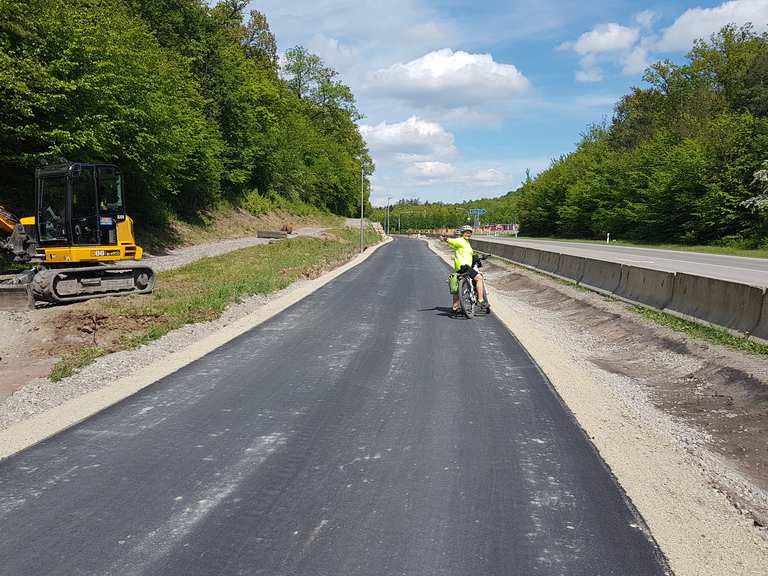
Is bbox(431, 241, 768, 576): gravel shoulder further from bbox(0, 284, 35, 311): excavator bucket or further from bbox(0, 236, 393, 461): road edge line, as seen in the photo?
bbox(0, 284, 35, 311): excavator bucket

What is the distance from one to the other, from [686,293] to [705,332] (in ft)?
5.04

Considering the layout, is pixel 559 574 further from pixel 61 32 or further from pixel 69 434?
pixel 61 32

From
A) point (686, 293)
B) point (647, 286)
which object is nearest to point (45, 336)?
point (686, 293)

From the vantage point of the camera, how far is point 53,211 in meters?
14.3

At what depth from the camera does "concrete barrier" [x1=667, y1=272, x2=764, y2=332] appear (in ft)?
27.8

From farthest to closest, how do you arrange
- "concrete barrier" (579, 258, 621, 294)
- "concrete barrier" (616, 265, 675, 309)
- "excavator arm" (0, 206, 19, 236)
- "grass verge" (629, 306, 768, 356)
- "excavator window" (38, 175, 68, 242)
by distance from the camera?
1. "excavator arm" (0, 206, 19, 236)
2. "concrete barrier" (579, 258, 621, 294)
3. "excavator window" (38, 175, 68, 242)
4. "concrete barrier" (616, 265, 675, 309)
5. "grass verge" (629, 306, 768, 356)

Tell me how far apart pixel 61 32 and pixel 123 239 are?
9776 mm

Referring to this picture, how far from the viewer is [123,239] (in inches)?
607

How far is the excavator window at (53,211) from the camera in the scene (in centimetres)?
1419

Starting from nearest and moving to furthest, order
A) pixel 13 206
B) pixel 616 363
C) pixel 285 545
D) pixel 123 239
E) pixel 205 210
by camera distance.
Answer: pixel 285 545
pixel 616 363
pixel 123 239
pixel 13 206
pixel 205 210

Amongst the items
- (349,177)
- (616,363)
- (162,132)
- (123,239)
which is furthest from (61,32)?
(349,177)

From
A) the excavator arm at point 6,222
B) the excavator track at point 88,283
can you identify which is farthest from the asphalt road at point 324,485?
the excavator arm at point 6,222

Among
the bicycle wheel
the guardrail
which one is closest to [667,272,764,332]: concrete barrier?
the guardrail

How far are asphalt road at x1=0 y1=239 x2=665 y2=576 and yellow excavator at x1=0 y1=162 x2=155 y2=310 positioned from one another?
812 cm
